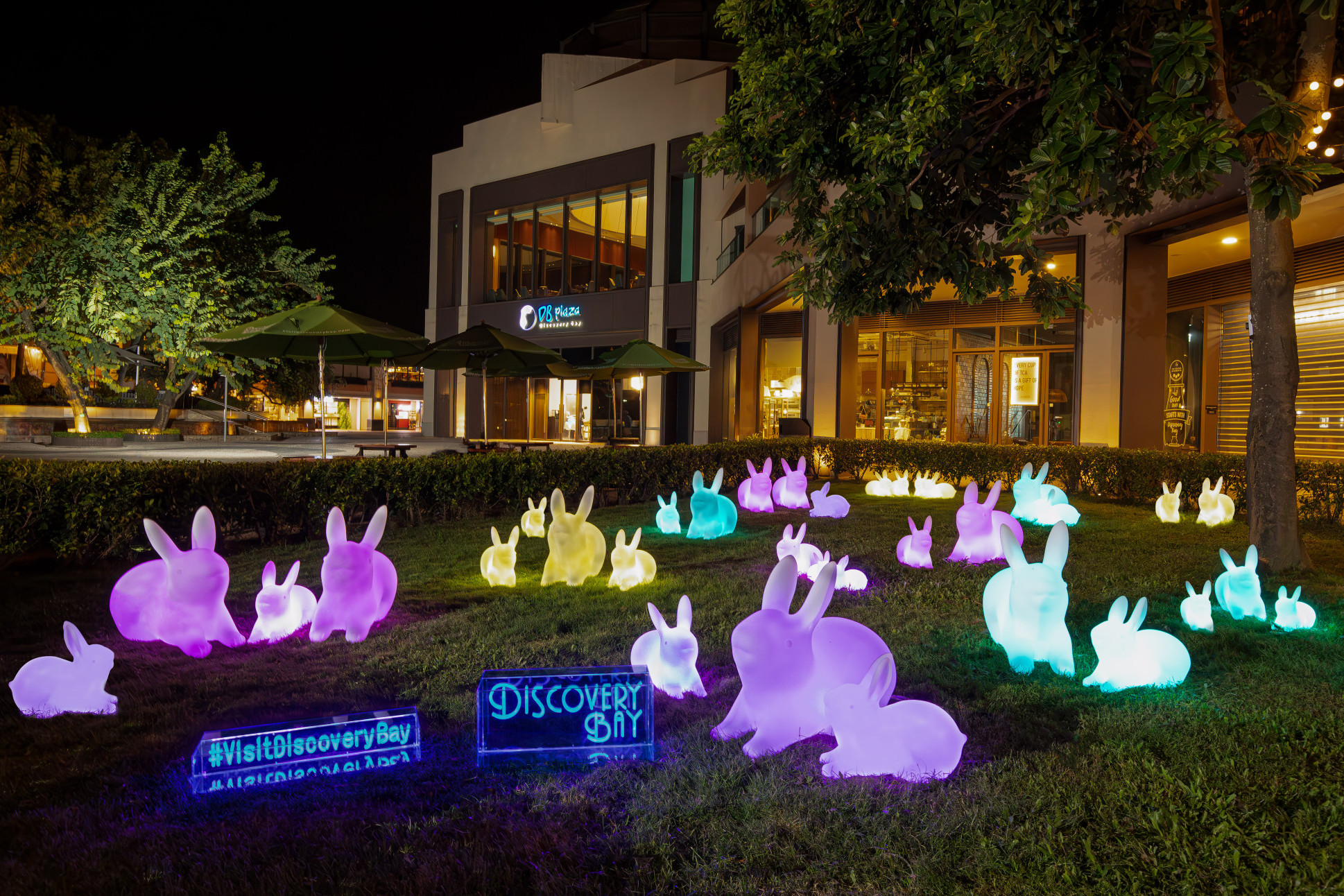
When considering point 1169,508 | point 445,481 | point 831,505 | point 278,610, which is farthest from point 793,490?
point 278,610

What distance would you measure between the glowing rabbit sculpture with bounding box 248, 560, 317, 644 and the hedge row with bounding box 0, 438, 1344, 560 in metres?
3.48

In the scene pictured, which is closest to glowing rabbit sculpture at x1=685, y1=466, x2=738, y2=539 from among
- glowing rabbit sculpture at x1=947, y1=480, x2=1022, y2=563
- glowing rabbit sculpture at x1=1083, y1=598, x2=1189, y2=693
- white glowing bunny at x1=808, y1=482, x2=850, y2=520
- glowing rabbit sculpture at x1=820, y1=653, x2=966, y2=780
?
white glowing bunny at x1=808, y1=482, x2=850, y2=520

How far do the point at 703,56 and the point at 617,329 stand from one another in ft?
39.8

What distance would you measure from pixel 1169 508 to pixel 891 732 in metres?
8.70

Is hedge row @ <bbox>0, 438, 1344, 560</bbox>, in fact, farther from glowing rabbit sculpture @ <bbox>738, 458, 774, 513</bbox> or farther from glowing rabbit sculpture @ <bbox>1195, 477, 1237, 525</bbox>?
glowing rabbit sculpture @ <bbox>738, 458, 774, 513</bbox>

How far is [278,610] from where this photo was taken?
4688 millimetres

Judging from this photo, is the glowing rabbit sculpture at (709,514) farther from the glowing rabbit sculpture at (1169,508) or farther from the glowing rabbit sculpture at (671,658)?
the glowing rabbit sculpture at (1169,508)

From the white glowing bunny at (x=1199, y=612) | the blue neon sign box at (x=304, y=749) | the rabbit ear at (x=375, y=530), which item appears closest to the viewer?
the blue neon sign box at (x=304, y=749)

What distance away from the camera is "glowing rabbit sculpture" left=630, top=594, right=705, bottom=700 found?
385 cm

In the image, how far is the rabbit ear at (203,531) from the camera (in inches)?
166

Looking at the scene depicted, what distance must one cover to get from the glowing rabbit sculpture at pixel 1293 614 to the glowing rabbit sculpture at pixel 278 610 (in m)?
6.29

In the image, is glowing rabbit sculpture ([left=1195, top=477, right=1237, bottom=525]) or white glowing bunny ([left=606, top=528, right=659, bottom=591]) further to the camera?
glowing rabbit sculpture ([left=1195, top=477, right=1237, bottom=525])

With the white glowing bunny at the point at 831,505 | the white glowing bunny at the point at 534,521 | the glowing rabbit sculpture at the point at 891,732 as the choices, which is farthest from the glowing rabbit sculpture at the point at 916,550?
the glowing rabbit sculpture at the point at 891,732

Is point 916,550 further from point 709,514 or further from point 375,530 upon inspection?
point 375,530
